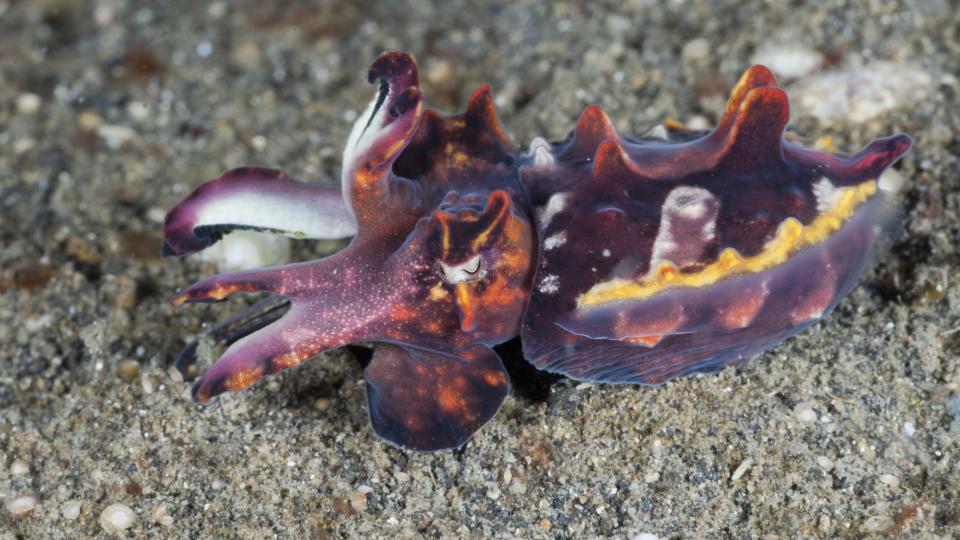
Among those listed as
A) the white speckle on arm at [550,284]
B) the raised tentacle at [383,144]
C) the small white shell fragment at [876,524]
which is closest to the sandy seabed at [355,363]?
the small white shell fragment at [876,524]

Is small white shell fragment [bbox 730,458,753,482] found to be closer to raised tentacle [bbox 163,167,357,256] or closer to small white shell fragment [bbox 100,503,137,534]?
raised tentacle [bbox 163,167,357,256]

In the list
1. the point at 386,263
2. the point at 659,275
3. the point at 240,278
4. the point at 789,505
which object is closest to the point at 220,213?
the point at 240,278

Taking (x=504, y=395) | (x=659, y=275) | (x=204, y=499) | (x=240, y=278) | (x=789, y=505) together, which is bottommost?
(x=204, y=499)

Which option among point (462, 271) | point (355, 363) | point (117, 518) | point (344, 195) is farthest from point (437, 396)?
point (117, 518)

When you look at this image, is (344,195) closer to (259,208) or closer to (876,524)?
(259,208)

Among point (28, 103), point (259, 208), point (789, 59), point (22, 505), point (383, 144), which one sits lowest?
point (22, 505)

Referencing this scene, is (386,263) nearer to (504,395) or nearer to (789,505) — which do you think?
(504,395)
